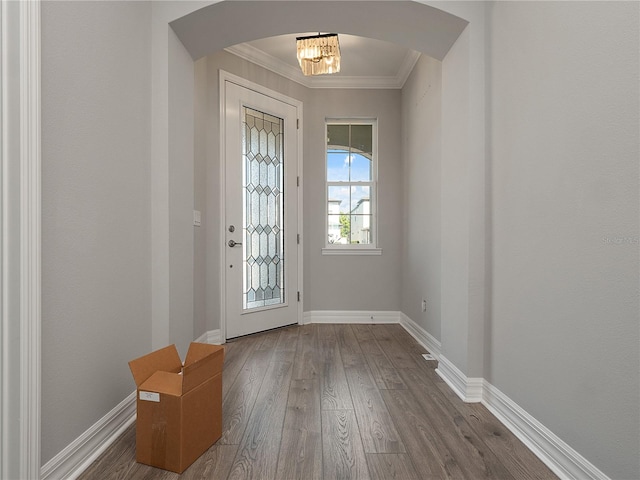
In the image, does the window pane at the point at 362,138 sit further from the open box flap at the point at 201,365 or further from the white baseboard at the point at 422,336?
the open box flap at the point at 201,365

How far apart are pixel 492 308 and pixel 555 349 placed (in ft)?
1.79

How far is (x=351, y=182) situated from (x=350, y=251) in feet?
2.55

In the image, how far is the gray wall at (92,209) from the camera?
1322 millimetres

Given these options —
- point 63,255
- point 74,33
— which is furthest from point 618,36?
point 63,255

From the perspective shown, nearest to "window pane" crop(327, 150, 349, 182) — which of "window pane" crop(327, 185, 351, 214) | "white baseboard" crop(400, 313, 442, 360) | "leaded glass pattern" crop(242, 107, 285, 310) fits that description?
"window pane" crop(327, 185, 351, 214)

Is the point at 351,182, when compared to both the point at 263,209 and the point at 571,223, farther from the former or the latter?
the point at 571,223

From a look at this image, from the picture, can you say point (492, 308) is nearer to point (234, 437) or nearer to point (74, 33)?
point (234, 437)

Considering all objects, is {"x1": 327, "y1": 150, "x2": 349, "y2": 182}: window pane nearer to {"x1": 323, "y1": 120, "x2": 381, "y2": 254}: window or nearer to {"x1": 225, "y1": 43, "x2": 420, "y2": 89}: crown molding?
{"x1": 323, "y1": 120, "x2": 381, "y2": 254}: window

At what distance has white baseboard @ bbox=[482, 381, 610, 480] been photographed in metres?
1.33

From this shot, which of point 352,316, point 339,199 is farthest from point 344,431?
point 339,199

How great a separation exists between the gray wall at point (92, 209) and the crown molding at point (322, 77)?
5.34 feet

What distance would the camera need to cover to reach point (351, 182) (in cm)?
429

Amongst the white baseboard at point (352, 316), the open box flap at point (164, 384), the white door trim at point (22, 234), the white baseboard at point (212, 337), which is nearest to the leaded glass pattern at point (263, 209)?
the white baseboard at point (212, 337)

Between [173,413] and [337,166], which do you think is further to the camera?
[337,166]
